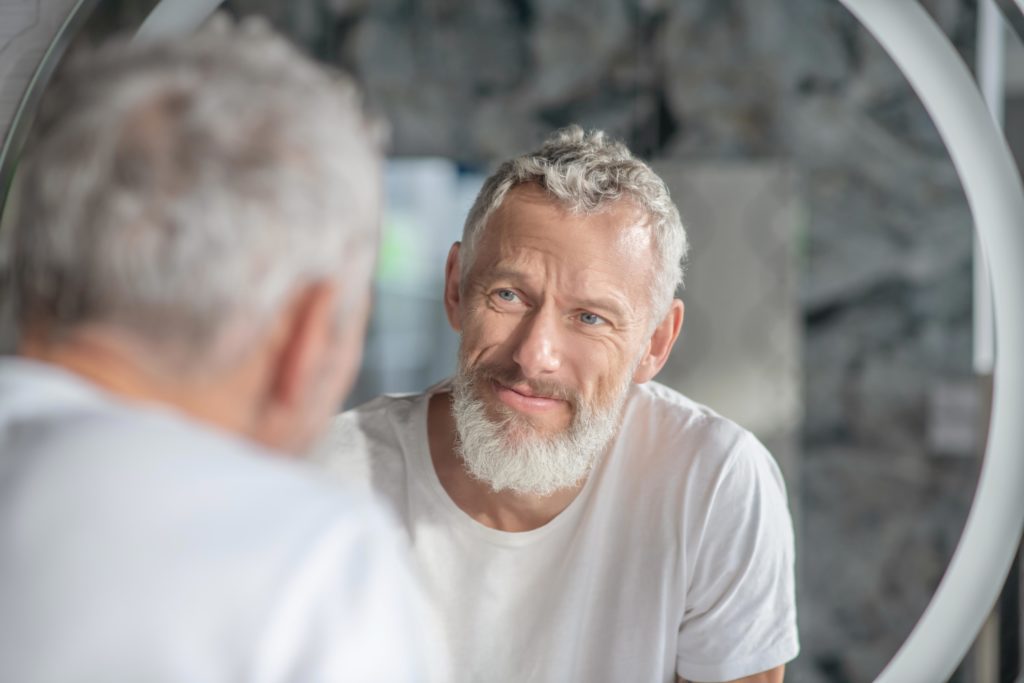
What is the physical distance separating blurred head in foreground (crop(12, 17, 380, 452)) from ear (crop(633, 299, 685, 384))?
→ 0.98 metres

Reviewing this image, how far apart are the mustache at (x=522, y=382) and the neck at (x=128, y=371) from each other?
2.86ft

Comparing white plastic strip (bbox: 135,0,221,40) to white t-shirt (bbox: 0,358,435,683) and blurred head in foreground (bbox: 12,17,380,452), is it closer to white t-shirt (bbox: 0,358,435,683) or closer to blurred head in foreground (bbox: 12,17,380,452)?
blurred head in foreground (bbox: 12,17,380,452)

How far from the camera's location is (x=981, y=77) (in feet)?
9.07

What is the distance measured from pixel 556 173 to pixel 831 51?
1.68 m

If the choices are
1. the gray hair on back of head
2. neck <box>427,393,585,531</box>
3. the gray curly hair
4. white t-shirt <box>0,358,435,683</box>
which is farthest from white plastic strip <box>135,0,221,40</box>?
white t-shirt <box>0,358,435,683</box>

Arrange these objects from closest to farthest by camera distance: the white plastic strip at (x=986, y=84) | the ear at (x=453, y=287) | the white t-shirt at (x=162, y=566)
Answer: the white t-shirt at (x=162, y=566), the ear at (x=453, y=287), the white plastic strip at (x=986, y=84)

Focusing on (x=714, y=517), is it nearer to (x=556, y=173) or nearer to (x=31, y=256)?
→ (x=556, y=173)

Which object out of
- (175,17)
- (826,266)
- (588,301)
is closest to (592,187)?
(588,301)

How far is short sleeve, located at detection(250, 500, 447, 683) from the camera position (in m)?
0.54

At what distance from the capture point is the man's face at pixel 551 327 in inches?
57.6

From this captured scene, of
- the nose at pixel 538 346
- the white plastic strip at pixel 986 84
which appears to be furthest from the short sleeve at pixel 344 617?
the white plastic strip at pixel 986 84

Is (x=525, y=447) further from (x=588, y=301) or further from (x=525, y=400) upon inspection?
(x=588, y=301)

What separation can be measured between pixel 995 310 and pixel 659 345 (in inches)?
18.8

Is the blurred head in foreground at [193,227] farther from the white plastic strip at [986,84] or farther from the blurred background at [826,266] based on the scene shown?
the white plastic strip at [986,84]
